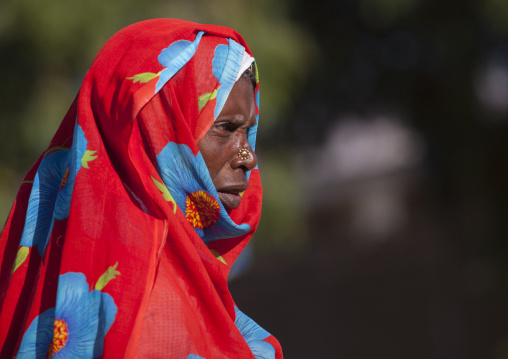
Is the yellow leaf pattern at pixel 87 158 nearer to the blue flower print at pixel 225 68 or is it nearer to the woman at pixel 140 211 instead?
the woman at pixel 140 211

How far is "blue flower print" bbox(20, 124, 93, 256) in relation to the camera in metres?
1.46

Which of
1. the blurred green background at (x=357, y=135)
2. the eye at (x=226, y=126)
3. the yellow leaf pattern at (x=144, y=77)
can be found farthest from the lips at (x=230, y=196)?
the blurred green background at (x=357, y=135)

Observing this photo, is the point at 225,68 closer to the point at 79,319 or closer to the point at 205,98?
the point at 205,98

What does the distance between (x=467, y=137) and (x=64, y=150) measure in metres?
5.47

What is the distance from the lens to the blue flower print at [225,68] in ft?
5.67

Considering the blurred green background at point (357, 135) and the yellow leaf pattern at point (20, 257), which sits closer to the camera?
the yellow leaf pattern at point (20, 257)

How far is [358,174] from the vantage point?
1202 cm

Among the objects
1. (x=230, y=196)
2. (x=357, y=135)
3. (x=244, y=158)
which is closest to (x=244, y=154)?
(x=244, y=158)

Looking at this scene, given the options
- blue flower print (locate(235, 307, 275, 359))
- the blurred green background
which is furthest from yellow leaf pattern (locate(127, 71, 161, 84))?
the blurred green background

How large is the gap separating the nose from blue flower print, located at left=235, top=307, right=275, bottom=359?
416mm

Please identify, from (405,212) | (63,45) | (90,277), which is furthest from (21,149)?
(405,212)

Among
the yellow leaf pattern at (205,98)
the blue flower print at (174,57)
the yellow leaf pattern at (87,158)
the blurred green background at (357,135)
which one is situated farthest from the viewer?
the blurred green background at (357,135)

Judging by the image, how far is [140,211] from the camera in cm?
142

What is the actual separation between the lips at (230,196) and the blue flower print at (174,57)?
391mm
